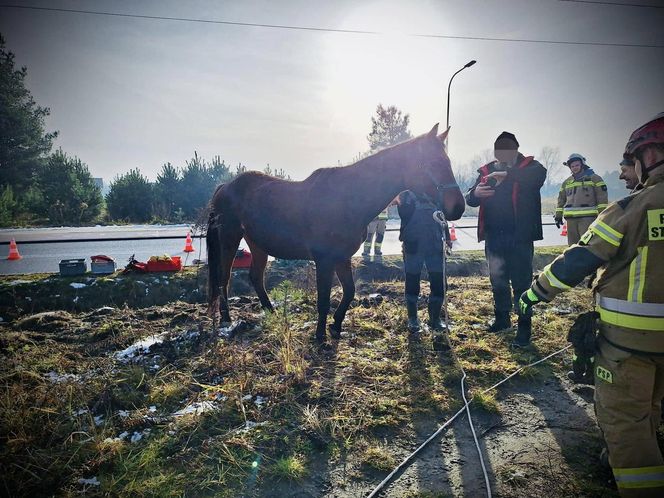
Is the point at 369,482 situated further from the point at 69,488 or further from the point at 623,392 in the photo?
the point at 69,488

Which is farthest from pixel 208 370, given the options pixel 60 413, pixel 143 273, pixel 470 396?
pixel 143 273

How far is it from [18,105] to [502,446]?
33997 millimetres

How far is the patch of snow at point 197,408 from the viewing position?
3.05 metres

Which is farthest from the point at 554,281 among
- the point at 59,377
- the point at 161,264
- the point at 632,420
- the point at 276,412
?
the point at 161,264

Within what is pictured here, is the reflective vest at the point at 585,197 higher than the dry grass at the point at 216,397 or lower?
higher

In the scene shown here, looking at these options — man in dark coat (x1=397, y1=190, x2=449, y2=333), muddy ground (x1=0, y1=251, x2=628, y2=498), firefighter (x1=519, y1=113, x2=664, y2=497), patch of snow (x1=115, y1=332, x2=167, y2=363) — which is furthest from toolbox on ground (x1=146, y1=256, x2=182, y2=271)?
firefighter (x1=519, y1=113, x2=664, y2=497)

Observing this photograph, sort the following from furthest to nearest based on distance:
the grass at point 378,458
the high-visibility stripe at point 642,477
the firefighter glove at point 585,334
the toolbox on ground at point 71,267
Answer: the toolbox on ground at point 71,267, the grass at point 378,458, the firefighter glove at point 585,334, the high-visibility stripe at point 642,477

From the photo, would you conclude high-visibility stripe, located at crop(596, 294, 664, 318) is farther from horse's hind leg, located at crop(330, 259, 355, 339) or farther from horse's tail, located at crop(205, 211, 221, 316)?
horse's tail, located at crop(205, 211, 221, 316)

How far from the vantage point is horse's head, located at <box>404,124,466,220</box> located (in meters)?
3.90

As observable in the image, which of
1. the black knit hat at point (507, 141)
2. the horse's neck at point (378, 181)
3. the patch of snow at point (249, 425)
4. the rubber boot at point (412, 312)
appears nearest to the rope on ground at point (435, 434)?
the patch of snow at point (249, 425)

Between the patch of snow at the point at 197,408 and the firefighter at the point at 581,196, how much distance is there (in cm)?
754

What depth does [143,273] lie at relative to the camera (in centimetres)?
756

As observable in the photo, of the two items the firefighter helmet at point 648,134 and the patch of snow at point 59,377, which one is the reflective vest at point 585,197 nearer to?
the firefighter helmet at point 648,134

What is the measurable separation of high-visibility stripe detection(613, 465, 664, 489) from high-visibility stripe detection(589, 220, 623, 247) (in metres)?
1.19
